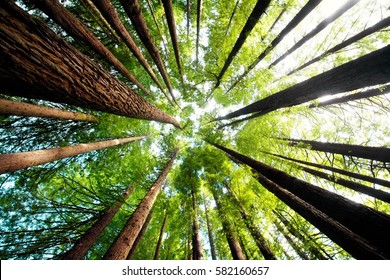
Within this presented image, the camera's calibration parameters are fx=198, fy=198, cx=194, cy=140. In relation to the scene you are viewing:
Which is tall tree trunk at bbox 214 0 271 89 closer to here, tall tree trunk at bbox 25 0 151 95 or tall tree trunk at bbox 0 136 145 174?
tall tree trunk at bbox 25 0 151 95

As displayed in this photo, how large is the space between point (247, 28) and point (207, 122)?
6195 mm

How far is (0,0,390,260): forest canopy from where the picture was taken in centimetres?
259

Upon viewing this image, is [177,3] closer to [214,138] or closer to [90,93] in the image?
[214,138]

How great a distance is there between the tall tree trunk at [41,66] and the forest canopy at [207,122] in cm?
1

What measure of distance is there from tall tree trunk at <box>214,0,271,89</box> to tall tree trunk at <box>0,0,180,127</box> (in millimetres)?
4859

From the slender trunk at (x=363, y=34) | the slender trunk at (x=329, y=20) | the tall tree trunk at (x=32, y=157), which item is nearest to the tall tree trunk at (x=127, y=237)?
the tall tree trunk at (x=32, y=157)

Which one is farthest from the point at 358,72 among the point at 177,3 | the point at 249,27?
the point at 177,3

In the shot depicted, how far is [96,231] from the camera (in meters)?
6.43

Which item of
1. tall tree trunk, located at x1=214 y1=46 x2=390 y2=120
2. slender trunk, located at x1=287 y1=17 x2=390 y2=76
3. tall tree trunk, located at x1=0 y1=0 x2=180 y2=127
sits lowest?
tall tree trunk, located at x1=0 y1=0 x2=180 y2=127

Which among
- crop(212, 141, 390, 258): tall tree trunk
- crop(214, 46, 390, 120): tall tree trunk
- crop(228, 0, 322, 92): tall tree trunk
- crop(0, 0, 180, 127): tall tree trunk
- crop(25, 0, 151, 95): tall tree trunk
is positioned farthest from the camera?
crop(228, 0, 322, 92): tall tree trunk

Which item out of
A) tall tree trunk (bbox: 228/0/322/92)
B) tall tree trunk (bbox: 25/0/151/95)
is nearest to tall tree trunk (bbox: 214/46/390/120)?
tall tree trunk (bbox: 228/0/322/92)

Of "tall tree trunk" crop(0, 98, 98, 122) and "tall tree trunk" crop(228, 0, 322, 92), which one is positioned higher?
"tall tree trunk" crop(228, 0, 322, 92)

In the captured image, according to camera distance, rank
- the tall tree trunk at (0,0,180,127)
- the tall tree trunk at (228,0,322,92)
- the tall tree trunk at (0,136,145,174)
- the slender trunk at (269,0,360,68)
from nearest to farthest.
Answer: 1. the tall tree trunk at (0,0,180,127)
2. the tall tree trunk at (0,136,145,174)
3. the tall tree trunk at (228,0,322,92)
4. the slender trunk at (269,0,360,68)

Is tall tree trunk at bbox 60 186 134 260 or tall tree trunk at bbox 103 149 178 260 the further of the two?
tall tree trunk at bbox 60 186 134 260
